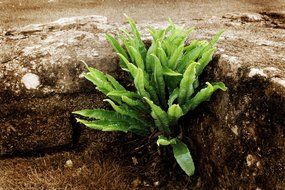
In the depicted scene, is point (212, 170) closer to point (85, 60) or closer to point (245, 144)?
point (245, 144)

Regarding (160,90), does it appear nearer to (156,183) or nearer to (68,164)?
(156,183)

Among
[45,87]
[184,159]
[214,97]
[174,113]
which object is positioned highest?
[214,97]

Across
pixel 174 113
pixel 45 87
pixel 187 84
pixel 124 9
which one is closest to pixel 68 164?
pixel 45 87

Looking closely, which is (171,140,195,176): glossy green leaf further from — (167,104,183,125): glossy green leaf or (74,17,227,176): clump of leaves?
(167,104,183,125): glossy green leaf

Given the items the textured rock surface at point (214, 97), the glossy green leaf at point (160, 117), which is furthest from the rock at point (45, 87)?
the glossy green leaf at point (160, 117)

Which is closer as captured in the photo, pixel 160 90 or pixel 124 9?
pixel 160 90

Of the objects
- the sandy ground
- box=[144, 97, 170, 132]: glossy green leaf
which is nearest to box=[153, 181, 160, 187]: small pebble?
box=[144, 97, 170, 132]: glossy green leaf
